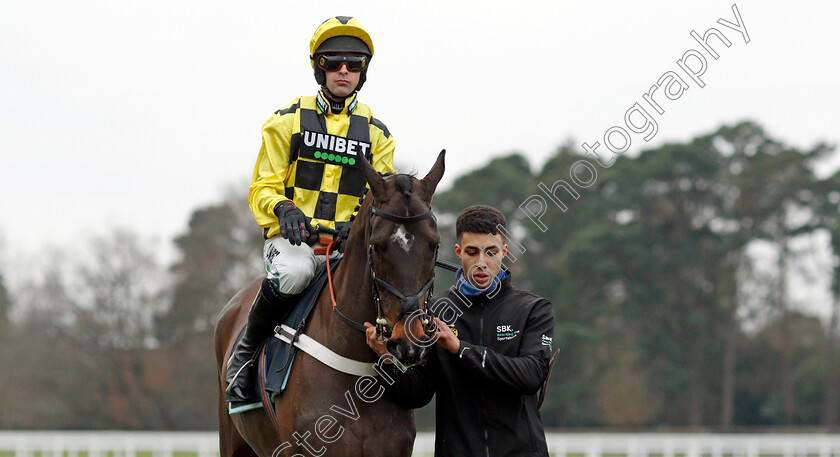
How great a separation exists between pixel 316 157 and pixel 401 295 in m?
1.47

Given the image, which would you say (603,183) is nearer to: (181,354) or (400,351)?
(181,354)

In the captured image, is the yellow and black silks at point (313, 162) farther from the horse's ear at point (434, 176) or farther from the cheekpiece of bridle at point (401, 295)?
the cheekpiece of bridle at point (401, 295)

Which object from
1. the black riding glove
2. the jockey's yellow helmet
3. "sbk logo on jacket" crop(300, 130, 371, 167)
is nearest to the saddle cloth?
the black riding glove

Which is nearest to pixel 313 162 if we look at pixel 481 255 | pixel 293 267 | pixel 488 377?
pixel 293 267

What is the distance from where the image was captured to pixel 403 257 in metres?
3.96

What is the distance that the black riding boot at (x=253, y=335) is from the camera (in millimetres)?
5004

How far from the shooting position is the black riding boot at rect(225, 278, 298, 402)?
5.00 meters

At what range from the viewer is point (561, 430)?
35.1 metres

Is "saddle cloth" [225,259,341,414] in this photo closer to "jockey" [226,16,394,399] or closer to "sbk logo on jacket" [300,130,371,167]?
"jockey" [226,16,394,399]

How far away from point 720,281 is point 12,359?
83.4 feet

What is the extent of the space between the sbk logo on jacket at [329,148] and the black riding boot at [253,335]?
2.31ft

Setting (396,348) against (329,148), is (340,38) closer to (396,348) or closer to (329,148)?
(329,148)

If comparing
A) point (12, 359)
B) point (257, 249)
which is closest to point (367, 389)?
point (257, 249)

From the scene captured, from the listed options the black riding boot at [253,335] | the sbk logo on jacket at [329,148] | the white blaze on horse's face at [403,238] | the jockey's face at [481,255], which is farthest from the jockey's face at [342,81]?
the white blaze on horse's face at [403,238]
